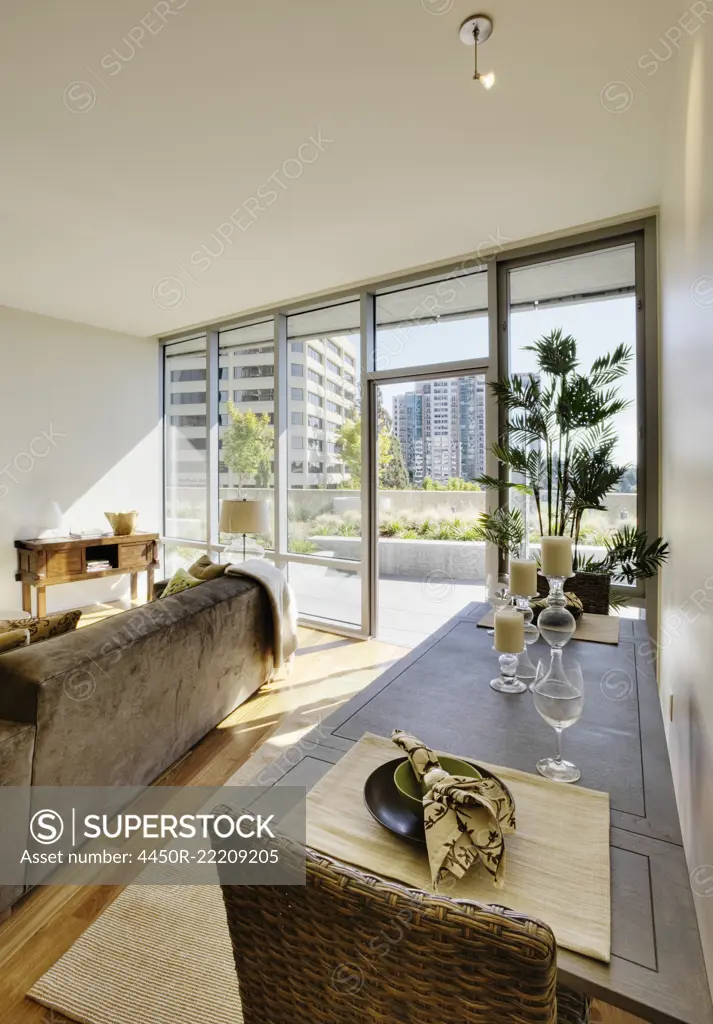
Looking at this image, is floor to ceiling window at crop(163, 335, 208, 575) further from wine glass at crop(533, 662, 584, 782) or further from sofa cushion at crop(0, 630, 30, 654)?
wine glass at crop(533, 662, 584, 782)

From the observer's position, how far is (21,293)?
13.6 feet

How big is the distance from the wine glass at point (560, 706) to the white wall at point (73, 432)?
4949 millimetres

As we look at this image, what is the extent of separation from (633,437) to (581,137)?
1.63m

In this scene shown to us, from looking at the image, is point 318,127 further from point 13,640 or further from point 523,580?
point 13,640

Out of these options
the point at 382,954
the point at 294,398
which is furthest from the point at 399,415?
the point at 382,954

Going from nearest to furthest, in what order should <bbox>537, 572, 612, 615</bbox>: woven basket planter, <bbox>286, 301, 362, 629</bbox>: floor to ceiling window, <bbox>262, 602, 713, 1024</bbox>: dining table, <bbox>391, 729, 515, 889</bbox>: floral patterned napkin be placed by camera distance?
<bbox>262, 602, 713, 1024</bbox>: dining table → <bbox>391, 729, 515, 889</bbox>: floral patterned napkin → <bbox>537, 572, 612, 615</bbox>: woven basket planter → <bbox>286, 301, 362, 629</bbox>: floor to ceiling window

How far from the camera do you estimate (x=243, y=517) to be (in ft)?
13.4

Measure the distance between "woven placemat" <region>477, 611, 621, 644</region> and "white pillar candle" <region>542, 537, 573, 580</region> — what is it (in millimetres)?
408

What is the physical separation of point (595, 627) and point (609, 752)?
3.03 ft

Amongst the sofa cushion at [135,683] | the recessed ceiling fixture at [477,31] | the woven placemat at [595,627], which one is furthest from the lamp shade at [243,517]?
the recessed ceiling fixture at [477,31]

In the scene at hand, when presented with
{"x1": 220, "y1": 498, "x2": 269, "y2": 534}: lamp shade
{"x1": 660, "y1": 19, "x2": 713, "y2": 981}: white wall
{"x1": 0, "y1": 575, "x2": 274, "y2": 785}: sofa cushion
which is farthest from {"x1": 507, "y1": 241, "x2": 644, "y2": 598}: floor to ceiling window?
{"x1": 0, "y1": 575, "x2": 274, "y2": 785}: sofa cushion

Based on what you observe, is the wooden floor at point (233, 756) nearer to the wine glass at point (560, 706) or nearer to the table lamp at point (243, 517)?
the wine glass at point (560, 706)

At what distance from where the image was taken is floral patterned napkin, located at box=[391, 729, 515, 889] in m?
0.72

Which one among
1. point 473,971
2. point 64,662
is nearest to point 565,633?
point 473,971
